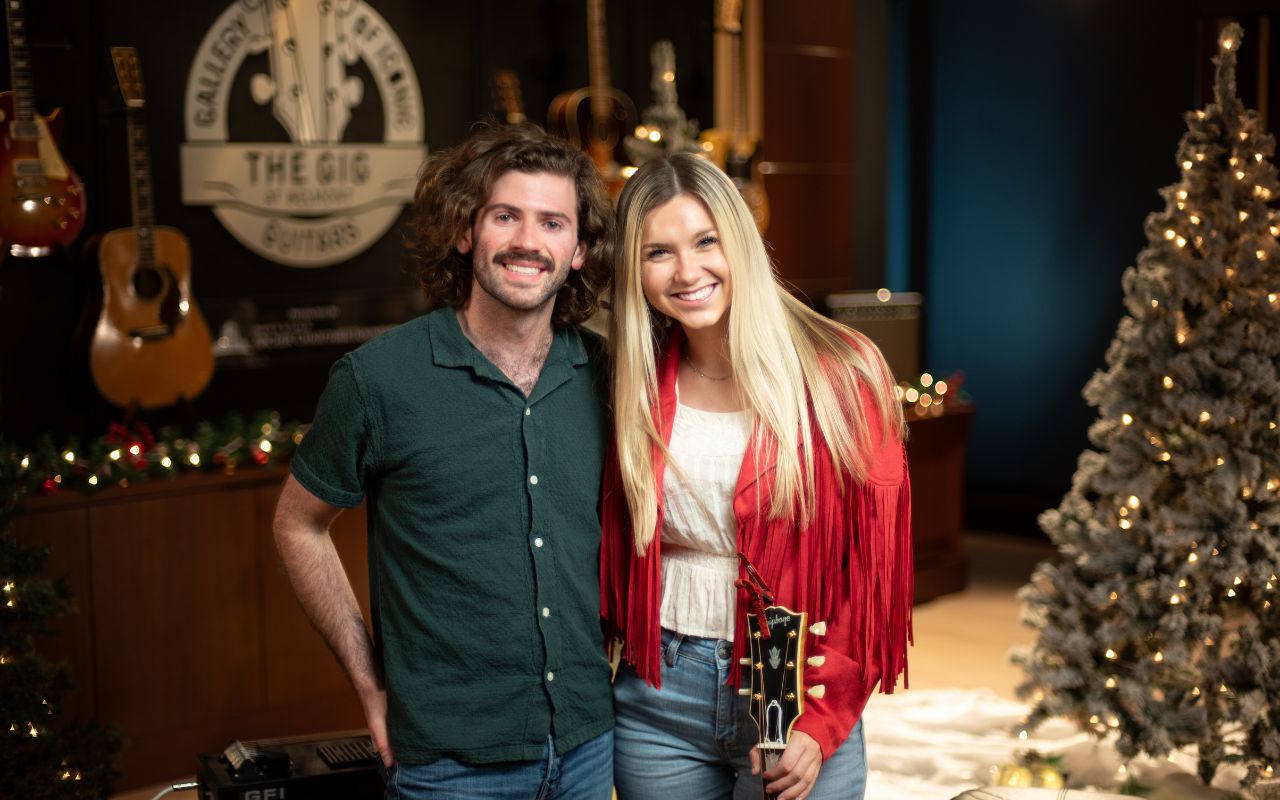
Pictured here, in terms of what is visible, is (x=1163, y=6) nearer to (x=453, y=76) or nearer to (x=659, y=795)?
(x=453, y=76)

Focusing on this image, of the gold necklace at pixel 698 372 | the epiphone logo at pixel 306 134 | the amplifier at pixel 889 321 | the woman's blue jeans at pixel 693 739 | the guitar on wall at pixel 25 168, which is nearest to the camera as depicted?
the woman's blue jeans at pixel 693 739

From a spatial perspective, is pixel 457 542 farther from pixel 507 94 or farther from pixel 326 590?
pixel 507 94

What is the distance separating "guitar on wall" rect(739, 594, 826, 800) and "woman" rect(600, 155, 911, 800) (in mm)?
58

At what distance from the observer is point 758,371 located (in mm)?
2205

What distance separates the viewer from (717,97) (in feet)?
23.7

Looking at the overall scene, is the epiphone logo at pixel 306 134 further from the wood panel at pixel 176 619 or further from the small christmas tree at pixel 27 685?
the small christmas tree at pixel 27 685

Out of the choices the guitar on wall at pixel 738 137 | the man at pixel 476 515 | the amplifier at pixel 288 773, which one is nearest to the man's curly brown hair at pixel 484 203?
the man at pixel 476 515

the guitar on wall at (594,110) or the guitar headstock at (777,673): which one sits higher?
the guitar on wall at (594,110)

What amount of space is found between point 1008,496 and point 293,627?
4780 mm

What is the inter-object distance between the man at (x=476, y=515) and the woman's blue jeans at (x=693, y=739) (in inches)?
1.8

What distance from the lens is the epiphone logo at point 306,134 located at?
558 cm

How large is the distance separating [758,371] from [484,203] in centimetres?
51

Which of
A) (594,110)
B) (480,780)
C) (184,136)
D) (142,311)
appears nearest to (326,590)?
(480,780)

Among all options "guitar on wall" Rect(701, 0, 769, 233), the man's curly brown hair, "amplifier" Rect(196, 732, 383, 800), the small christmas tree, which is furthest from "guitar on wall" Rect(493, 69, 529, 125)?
the man's curly brown hair
